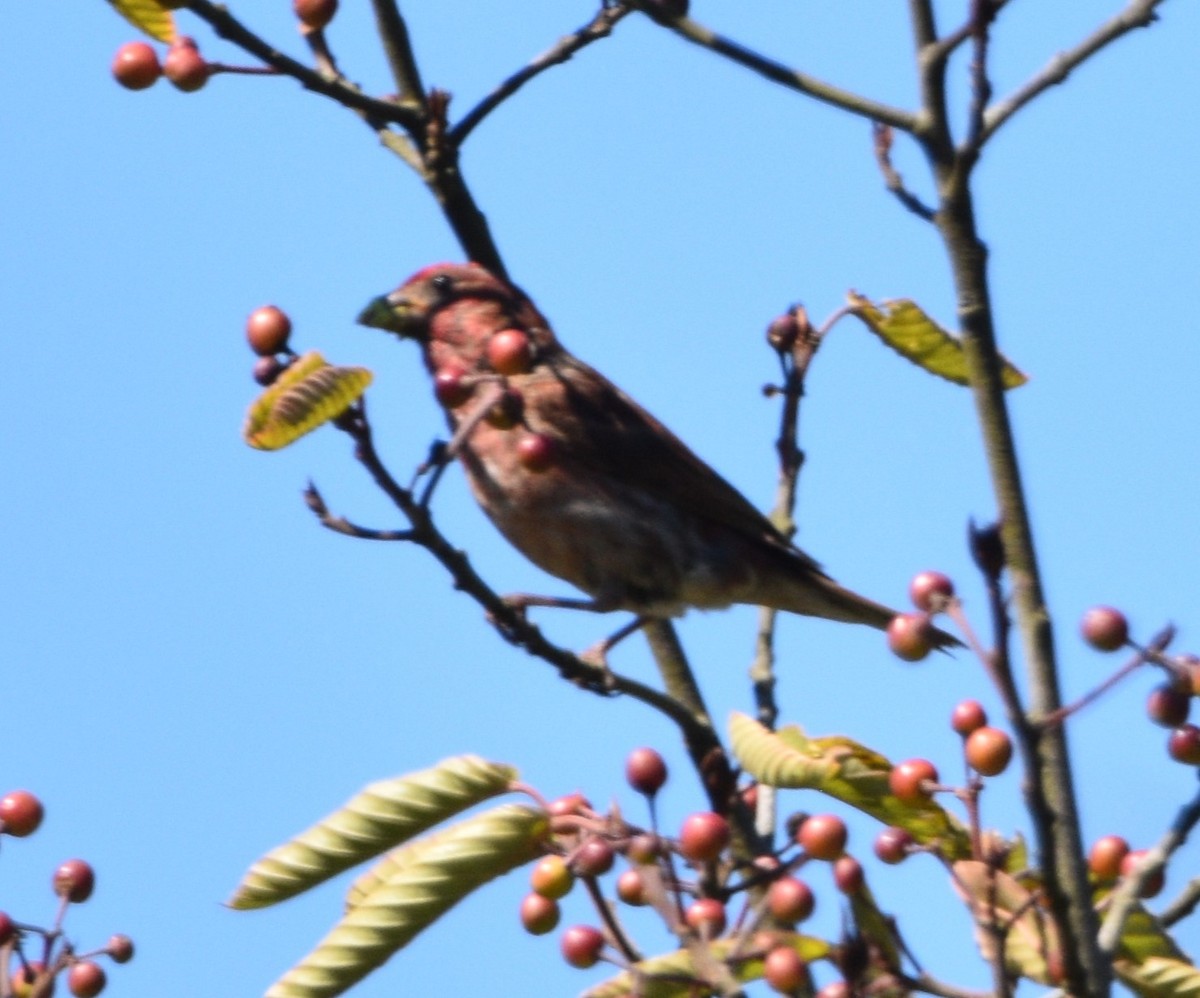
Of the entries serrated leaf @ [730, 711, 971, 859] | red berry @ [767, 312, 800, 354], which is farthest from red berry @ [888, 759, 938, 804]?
red berry @ [767, 312, 800, 354]

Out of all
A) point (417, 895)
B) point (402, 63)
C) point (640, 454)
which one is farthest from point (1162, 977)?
point (640, 454)

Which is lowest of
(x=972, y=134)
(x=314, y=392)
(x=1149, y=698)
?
(x=1149, y=698)

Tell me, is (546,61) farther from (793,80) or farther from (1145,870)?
(1145,870)

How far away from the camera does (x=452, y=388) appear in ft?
12.8

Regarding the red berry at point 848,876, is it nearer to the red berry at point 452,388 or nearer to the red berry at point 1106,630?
the red berry at point 1106,630

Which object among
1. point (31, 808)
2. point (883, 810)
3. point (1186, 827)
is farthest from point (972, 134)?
point (31, 808)

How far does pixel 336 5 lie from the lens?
497cm

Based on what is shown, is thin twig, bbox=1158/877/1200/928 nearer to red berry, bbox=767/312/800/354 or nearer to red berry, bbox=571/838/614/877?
red berry, bbox=571/838/614/877

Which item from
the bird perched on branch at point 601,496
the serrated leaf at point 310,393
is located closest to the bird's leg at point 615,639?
the bird perched on branch at point 601,496

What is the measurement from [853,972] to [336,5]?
3.08m

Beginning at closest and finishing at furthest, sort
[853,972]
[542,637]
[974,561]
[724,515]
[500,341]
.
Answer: [974,561] → [853,972] → [500,341] → [542,637] → [724,515]

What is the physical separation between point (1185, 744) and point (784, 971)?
71 cm

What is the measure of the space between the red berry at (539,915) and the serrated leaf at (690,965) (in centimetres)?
18

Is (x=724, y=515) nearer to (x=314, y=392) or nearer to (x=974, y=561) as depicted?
(x=314, y=392)
